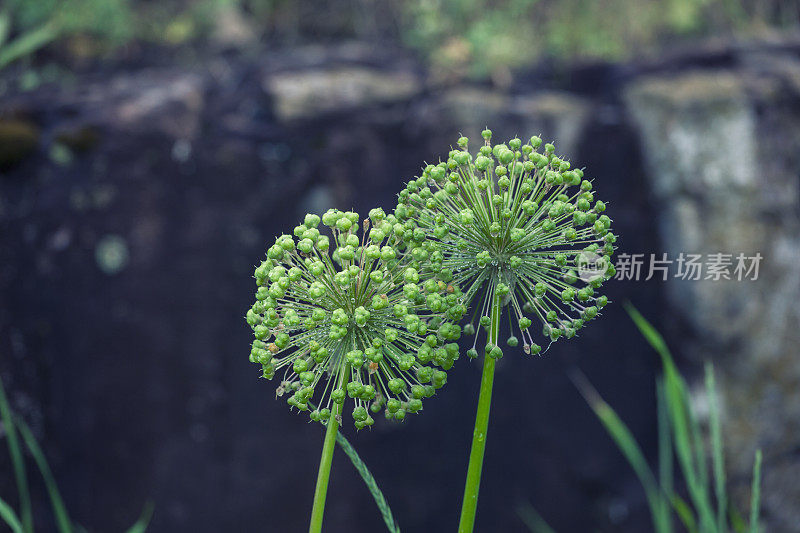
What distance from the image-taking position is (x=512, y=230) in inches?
42.9

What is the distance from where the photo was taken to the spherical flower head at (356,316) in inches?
40.6

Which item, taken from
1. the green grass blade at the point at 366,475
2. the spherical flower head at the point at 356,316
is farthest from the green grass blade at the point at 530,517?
the spherical flower head at the point at 356,316

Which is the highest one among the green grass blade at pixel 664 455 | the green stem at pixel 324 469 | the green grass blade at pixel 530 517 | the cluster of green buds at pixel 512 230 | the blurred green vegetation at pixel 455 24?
the blurred green vegetation at pixel 455 24

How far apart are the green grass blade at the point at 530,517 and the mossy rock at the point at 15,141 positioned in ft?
11.2

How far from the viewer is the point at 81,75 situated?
12.9ft

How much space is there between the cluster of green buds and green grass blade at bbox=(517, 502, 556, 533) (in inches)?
113

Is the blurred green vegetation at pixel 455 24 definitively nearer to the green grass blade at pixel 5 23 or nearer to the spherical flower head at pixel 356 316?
the green grass blade at pixel 5 23

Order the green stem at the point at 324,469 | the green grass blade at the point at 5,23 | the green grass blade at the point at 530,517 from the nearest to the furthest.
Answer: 1. the green stem at the point at 324,469
2. the green grass blade at the point at 5,23
3. the green grass blade at the point at 530,517

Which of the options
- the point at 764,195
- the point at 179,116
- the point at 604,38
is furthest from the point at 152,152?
the point at 764,195

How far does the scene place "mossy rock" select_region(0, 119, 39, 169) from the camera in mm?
3178

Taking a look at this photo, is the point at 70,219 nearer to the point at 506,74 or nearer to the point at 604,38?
the point at 506,74

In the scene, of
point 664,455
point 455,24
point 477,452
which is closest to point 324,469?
point 477,452

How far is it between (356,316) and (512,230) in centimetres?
31

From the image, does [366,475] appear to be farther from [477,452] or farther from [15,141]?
[15,141]
